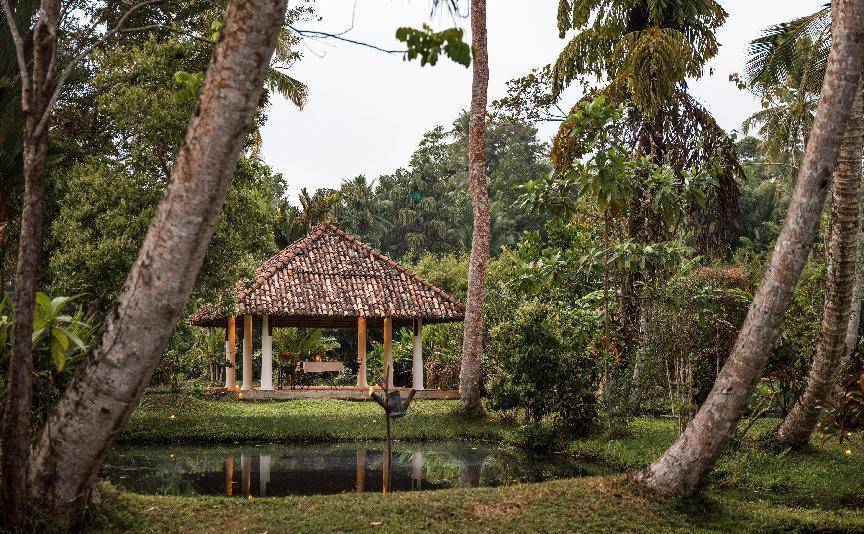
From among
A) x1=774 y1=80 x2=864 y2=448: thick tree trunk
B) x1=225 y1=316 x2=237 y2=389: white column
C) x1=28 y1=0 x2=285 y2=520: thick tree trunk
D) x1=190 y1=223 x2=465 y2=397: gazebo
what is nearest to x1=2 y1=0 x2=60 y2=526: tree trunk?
x1=28 y1=0 x2=285 y2=520: thick tree trunk

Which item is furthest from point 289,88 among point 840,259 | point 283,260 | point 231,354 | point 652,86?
point 840,259

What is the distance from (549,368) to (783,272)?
5.94m

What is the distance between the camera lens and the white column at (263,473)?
8.93 meters

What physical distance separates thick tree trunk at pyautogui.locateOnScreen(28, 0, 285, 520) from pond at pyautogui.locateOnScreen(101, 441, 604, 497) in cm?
380

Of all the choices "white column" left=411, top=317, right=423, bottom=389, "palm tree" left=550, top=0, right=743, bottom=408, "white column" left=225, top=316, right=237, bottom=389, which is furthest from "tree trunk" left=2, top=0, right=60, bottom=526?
"white column" left=411, top=317, right=423, bottom=389

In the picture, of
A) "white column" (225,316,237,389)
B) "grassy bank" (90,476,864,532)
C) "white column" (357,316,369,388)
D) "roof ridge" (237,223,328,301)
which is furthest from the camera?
"white column" (225,316,237,389)

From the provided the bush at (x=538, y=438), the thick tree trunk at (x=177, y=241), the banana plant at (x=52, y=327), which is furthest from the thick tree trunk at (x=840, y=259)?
the banana plant at (x=52, y=327)

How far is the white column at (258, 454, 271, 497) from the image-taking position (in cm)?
893

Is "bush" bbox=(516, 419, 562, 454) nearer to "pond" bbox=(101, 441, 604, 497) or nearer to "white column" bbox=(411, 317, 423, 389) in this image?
"pond" bbox=(101, 441, 604, 497)

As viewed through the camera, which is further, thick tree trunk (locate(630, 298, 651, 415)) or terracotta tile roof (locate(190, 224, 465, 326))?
terracotta tile roof (locate(190, 224, 465, 326))

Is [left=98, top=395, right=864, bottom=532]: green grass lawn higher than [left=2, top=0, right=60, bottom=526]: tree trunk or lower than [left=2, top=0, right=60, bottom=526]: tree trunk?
lower

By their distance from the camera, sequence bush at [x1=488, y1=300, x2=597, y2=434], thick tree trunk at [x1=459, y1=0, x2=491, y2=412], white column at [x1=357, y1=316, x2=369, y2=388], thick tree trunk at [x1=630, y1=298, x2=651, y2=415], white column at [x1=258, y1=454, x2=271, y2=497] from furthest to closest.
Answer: white column at [x1=357, y1=316, x2=369, y2=388], thick tree trunk at [x1=459, y1=0, x2=491, y2=412], bush at [x1=488, y1=300, x2=597, y2=434], thick tree trunk at [x1=630, y1=298, x2=651, y2=415], white column at [x1=258, y1=454, x2=271, y2=497]

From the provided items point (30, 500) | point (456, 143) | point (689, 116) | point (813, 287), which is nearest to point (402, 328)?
point (689, 116)

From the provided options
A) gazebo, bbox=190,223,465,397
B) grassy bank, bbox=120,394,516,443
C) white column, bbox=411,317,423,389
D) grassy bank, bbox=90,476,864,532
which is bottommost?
grassy bank, bbox=120,394,516,443
